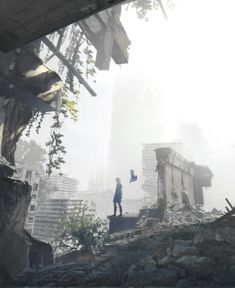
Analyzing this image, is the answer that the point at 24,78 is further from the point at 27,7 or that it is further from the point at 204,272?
the point at 204,272

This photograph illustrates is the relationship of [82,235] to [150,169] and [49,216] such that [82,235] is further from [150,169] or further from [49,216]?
[150,169]

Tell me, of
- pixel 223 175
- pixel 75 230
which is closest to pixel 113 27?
pixel 75 230

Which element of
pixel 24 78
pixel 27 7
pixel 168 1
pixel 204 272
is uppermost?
pixel 168 1

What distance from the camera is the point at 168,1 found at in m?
14.1

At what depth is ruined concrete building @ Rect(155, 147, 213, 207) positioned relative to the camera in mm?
10852

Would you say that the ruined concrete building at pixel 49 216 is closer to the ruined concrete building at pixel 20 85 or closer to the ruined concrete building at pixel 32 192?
the ruined concrete building at pixel 32 192

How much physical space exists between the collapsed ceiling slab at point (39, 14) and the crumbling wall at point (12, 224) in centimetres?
301

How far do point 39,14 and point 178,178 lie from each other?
40.6 feet

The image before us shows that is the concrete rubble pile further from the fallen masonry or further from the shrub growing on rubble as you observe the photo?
the fallen masonry

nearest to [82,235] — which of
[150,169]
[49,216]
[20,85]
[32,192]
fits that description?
[20,85]

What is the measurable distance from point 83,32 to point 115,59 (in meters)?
2.10

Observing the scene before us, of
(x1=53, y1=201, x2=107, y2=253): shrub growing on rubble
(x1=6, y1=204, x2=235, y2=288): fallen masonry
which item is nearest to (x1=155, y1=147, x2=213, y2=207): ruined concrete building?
(x1=53, y1=201, x2=107, y2=253): shrub growing on rubble

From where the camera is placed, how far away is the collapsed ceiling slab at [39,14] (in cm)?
119

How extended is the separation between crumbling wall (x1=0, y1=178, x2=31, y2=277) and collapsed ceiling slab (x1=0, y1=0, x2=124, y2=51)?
3.01m
